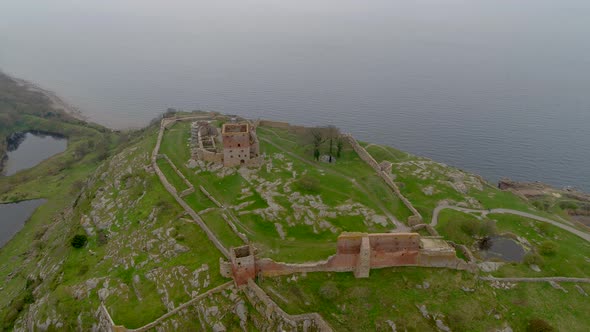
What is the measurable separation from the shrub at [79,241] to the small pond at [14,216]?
3581cm

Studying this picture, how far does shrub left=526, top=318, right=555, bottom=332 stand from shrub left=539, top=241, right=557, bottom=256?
12.0 m

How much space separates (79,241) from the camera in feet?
191

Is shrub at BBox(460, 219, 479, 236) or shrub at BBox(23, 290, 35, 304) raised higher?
shrub at BBox(460, 219, 479, 236)

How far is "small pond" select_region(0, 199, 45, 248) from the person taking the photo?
84175 mm

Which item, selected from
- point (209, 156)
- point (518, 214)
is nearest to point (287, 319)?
point (209, 156)

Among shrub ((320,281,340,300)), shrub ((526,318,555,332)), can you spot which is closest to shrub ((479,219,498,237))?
shrub ((526,318,555,332))

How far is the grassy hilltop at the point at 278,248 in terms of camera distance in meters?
41.0

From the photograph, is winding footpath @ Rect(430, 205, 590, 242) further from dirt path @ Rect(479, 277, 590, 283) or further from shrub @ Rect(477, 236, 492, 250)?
dirt path @ Rect(479, 277, 590, 283)

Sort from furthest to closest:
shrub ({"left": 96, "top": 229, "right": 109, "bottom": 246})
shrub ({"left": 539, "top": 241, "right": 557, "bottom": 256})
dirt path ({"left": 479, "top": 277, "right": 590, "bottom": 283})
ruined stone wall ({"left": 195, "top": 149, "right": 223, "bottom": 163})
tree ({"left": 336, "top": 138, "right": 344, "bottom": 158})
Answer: tree ({"left": 336, "top": 138, "right": 344, "bottom": 158}) < ruined stone wall ({"left": 195, "top": 149, "right": 223, "bottom": 163}) < shrub ({"left": 96, "top": 229, "right": 109, "bottom": 246}) < shrub ({"left": 539, "top": 241, "right": 557, "bottom": 256}) < dirt path ({"left": 479, "top": 277, "right": 590, "bottom": 283})

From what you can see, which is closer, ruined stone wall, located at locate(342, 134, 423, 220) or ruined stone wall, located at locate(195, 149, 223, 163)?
ruined stone wall, located at locate(342, 134, 423, 220)

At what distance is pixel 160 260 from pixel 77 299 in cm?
1111

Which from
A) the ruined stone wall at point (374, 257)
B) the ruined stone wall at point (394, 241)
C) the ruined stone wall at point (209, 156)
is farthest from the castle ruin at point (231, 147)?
the ruined stone wall at point (394, 241)

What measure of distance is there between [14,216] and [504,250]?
3990 inches

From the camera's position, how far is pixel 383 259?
44.0 meters
